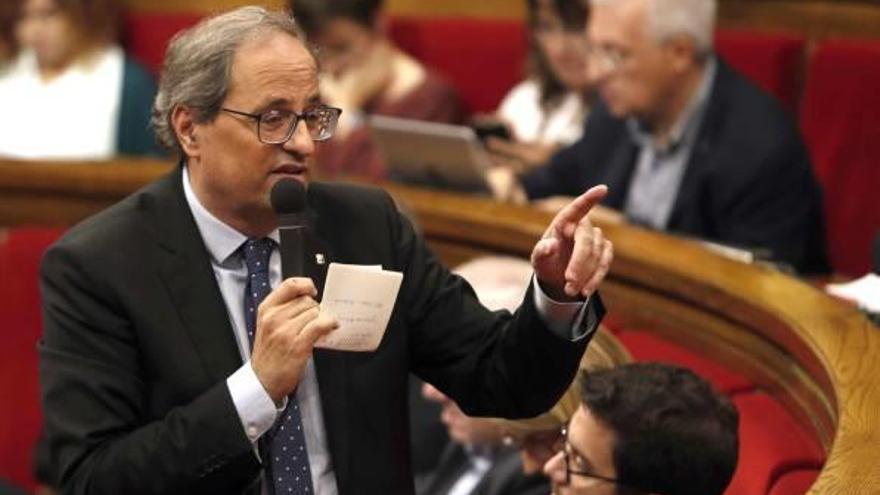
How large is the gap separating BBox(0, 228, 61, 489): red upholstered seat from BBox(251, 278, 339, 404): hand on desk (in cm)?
174

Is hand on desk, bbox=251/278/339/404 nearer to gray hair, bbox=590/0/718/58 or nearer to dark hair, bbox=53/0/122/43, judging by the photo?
gray hair, bbox=590/0/718/58

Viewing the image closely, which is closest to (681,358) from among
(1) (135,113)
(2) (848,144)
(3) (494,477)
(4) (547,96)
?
(3) (494,477)

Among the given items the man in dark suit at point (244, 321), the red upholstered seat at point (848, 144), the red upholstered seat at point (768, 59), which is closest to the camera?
the man in dark suit at point (244, 321)

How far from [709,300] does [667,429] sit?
577 mm

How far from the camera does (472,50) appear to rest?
3.79 metres

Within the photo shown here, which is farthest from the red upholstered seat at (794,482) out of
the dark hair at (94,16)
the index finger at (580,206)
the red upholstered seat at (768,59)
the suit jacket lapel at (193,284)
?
the dark hair at (94,16)

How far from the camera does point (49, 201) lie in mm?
3311

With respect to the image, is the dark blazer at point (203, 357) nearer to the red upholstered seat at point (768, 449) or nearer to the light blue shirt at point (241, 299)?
the light blue shirt at point (241, 299)

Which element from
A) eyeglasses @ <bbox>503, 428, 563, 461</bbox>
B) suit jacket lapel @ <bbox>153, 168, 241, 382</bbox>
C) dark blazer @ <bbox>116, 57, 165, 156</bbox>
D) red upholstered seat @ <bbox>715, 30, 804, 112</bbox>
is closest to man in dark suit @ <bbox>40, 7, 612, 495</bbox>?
suit jacket lapel @ <bbox>153, 168, 241, 382</bbox>

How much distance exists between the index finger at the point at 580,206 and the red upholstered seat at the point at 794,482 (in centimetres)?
43

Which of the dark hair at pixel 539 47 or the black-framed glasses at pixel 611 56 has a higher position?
Result: the black-framed glasses at pixel 611 56

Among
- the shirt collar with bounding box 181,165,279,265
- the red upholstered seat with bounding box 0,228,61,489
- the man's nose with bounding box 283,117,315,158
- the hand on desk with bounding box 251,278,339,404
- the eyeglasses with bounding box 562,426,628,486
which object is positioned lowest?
the red upholstered seat with bounding box 0,228,61,489

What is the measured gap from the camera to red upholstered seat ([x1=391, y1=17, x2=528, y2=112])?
374cm

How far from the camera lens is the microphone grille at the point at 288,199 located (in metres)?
1.49
